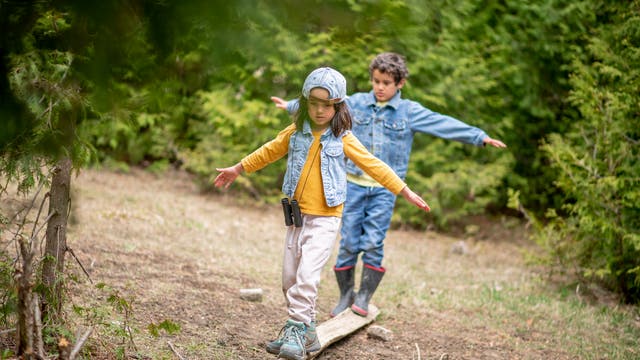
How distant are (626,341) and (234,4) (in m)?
4.30

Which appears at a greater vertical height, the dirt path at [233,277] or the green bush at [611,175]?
the green bush at [611,175]

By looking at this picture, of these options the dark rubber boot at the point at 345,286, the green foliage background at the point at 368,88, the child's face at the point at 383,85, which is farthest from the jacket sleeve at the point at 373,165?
the dark rubber boot at the point at 345,286

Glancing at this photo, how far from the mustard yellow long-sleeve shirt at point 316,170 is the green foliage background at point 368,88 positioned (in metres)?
0.52

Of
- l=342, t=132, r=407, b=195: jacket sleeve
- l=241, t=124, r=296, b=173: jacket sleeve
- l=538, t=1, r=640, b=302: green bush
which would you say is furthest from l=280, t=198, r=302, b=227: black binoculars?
l=538, t=1, r=640, b=302: green bush

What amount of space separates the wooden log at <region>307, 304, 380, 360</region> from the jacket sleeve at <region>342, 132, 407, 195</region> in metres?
1.03

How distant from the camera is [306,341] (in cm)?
370

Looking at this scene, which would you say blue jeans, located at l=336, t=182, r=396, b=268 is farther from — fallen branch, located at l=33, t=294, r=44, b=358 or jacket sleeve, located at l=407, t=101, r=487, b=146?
fallen branch, located at l=33, t=294, r=44, b=358

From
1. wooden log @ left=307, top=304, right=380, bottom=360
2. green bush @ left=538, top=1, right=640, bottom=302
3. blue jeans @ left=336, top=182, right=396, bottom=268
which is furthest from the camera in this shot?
green bush @ left=538, top=1, right=640, bottom=302

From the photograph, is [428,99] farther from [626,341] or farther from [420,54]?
[626,341]

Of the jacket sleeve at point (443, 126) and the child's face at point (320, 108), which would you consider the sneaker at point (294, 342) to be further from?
the jacket sleeve at point (443, 126)

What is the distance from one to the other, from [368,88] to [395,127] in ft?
12.9

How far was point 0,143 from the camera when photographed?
8.34 feet

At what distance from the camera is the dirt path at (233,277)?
4.20 metres

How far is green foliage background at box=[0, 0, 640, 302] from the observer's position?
2234 millimetres
